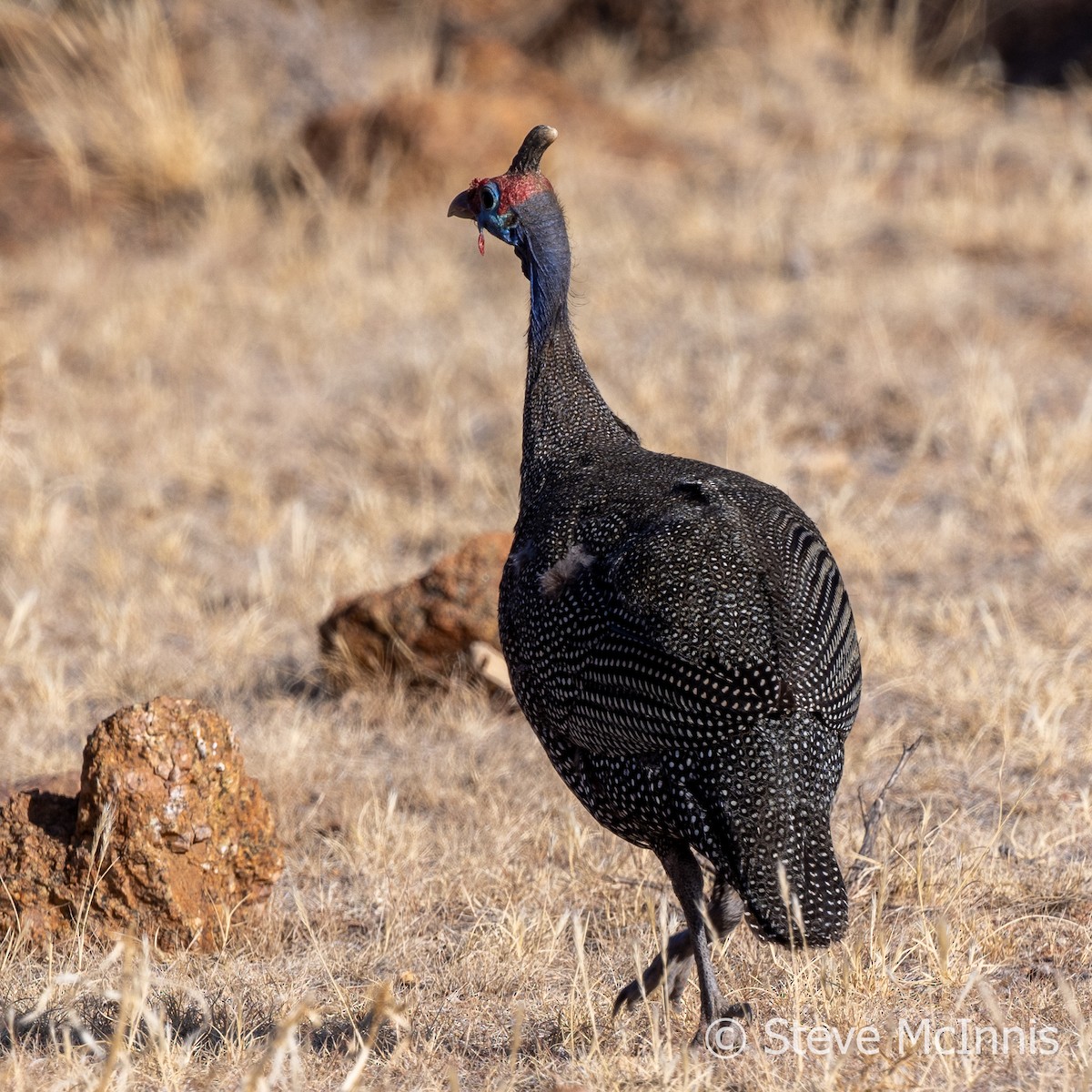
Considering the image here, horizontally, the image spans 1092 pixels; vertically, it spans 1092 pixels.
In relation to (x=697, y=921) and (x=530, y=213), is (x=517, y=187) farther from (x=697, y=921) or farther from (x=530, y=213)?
(x=697, y=921)

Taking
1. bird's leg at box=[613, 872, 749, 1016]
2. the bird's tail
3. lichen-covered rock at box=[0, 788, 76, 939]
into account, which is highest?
the bird's tail

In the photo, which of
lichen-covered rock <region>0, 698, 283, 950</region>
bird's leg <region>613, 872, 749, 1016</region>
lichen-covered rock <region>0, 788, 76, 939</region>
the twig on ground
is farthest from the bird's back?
lichen-covered rock <region>0, 788, 76, 939</region>

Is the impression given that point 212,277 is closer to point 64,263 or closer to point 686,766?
point 64,263

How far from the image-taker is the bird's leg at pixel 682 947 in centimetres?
311

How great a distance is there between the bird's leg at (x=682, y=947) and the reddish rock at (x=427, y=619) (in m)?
1.87

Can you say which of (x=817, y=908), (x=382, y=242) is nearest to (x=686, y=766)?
(x=817, y=908)

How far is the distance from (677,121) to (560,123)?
1091 millimetres

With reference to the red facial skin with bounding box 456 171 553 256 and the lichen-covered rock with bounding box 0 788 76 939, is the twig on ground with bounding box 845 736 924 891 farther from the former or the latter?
the lichen-covered rock with bounding box 0 788 76 939

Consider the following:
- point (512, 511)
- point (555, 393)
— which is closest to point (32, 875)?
point (555, 393)

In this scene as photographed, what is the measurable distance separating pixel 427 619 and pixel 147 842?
5.09ft

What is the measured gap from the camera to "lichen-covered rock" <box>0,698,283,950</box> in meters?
3.63

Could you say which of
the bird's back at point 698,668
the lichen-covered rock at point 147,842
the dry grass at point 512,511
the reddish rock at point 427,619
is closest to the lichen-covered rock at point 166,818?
the lichen-covered rock at point 147,842

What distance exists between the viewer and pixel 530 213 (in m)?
3.93

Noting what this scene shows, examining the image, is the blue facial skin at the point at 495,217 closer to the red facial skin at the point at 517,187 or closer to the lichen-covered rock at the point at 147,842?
the red facial skin at the point at 517,187
